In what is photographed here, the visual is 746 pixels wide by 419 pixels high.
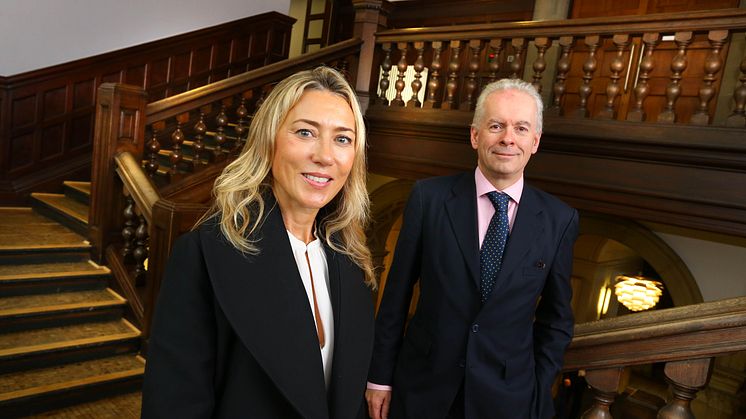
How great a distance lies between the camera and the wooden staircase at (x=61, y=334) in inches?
115

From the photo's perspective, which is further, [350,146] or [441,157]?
[441,157]

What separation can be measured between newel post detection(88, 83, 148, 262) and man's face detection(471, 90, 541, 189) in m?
2.93

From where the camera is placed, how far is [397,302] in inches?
68.4

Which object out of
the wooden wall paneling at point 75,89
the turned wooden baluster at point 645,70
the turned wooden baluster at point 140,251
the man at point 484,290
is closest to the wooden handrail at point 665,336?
the man at point 484,290

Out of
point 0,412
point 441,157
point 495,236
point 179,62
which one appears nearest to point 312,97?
point 495,236

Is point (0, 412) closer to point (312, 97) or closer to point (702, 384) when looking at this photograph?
point (312, 97)

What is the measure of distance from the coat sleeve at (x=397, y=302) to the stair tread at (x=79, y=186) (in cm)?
417

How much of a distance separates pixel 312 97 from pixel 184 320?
1.73 ft

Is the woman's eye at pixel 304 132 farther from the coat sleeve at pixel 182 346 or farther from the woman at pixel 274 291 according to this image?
the coat sleeve at pixel 182 346

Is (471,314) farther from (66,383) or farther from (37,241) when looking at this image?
(37,241)

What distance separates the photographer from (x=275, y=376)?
40.8 inches

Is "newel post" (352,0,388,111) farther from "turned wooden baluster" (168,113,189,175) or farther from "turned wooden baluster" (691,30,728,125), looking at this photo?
"turned wooden baluster" (691,30,728,125)

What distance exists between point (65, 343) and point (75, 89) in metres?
3.34

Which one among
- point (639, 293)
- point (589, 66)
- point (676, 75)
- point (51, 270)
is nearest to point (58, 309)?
point (51, 270)
